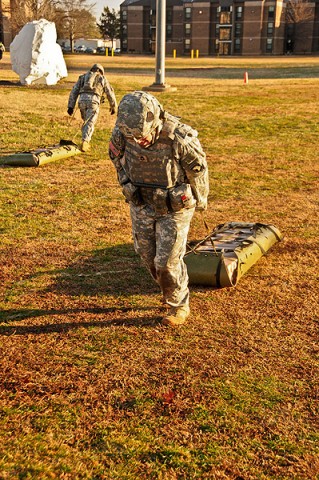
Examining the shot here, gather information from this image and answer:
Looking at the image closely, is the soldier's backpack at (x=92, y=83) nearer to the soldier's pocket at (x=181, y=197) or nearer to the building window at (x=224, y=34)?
the soldier's pocket at (x=181, y=197)

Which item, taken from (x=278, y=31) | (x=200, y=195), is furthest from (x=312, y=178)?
(x=278, y=31)

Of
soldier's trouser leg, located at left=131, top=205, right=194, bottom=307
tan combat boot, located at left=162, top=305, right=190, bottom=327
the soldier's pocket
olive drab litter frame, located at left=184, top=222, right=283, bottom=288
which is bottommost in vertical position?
tan combat boot, located at left=162, top=305, right=190, bottom=327

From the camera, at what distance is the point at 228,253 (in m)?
6.45

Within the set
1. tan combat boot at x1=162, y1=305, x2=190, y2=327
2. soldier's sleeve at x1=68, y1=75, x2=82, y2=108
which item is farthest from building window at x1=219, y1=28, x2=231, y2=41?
tan combat boot at x1=162, y1=305, x2=190, y2=327

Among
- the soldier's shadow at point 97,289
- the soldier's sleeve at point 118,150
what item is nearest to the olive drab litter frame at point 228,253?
the soldier's shadow at point 97,289

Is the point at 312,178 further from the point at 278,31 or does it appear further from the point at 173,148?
the point at 278,31

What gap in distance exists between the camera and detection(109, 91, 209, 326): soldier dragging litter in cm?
450

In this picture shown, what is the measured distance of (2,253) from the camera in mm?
7176

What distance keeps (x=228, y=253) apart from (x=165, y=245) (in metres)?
1.66

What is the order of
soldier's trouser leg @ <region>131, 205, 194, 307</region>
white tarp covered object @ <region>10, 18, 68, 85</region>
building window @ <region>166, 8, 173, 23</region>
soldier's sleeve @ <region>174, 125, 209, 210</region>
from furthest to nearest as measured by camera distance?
building window @ <region>166, 8, 173, 23</region> → white tarp covered object @ <region>10, 18, 68, 85</region> → soldier's trouser leg @ <region>131, 205, 194, 307</region> → soldier's sleeve @ <region>174, 125, 209, 210</region>

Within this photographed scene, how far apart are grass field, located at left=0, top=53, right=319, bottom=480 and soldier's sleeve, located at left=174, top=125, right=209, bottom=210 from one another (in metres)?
1.33

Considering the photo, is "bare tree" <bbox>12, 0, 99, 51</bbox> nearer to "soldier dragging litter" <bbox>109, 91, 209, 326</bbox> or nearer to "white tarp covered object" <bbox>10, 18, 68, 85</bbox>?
"white tarp covered object" <bbox>10, 18, 68, 85</bbox>

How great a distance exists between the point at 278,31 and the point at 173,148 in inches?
3548

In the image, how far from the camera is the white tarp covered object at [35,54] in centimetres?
2566
